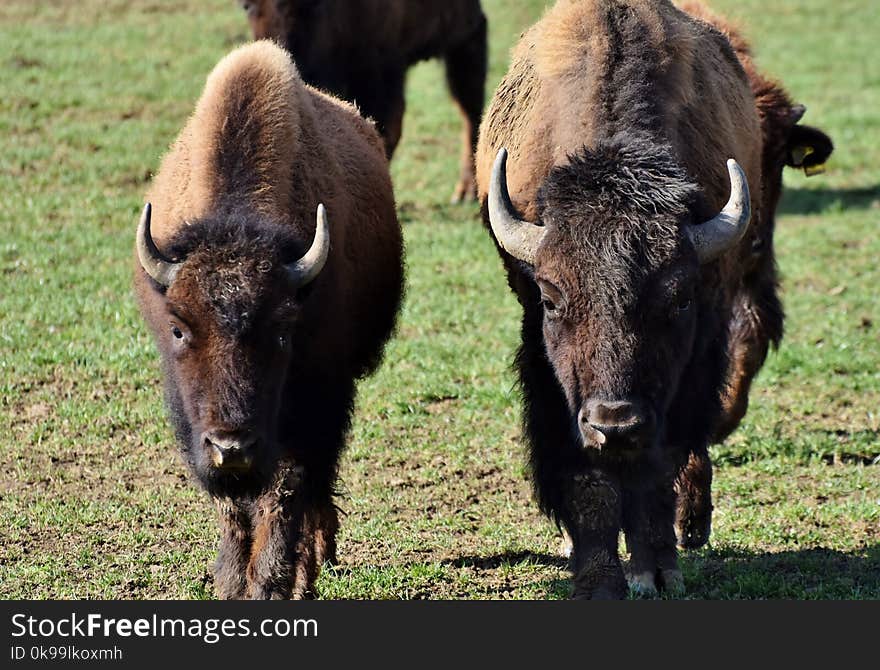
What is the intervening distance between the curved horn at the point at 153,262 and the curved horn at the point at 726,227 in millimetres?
2171

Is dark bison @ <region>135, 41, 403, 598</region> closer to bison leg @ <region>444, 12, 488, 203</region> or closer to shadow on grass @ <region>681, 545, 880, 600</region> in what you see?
shadow on grass @ <region>681, 545, 880, 600</region>

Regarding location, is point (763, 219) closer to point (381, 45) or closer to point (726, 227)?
point (726, 227)

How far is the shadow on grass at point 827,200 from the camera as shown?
14.2 meters

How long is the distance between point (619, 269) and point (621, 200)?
1.07 ft

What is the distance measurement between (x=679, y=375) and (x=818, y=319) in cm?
548

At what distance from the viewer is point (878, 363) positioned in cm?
1009

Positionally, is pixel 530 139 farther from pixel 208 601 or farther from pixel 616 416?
pixel 208 601

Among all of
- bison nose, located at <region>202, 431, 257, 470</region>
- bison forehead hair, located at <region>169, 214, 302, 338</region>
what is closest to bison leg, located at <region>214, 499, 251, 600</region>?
bison nose, located at <region>202, 431, 257, 470</region>

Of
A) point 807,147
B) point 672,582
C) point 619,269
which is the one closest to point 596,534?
point 672,582

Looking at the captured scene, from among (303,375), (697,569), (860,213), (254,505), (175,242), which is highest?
(175,242)

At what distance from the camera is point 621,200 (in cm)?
580

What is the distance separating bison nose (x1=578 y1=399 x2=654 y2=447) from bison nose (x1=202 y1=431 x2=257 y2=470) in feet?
4.43

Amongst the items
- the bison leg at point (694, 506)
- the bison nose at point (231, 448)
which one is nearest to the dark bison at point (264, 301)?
the bison nose at point (231, 448)

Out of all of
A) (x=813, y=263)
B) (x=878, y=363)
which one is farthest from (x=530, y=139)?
(x=813, y=263)
